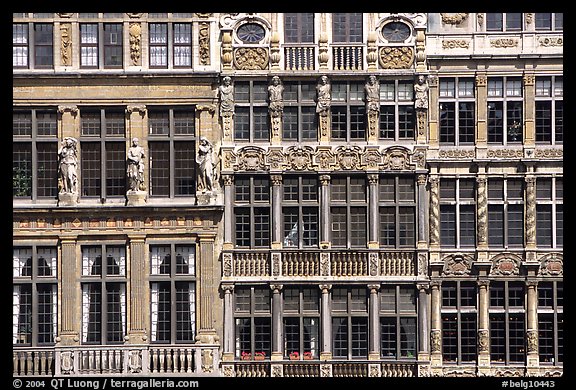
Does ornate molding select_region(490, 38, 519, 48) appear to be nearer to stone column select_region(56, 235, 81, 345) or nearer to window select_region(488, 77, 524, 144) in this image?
window select_region(488, 77, 524, 144)

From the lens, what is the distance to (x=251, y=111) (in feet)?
122

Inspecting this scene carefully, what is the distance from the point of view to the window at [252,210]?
37094 mm

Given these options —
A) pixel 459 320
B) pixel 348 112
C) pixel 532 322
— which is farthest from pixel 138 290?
pixel 532 322

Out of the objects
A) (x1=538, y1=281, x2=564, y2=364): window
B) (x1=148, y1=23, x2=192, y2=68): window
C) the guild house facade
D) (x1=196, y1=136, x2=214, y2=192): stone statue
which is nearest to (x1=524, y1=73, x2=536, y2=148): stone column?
the guild house facade

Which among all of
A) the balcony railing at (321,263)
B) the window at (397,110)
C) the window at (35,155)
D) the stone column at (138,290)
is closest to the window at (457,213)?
the balcony railing at (321,263)

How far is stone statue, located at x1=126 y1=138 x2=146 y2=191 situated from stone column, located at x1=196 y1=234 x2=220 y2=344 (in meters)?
1.95

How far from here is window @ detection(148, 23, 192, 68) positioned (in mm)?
37438

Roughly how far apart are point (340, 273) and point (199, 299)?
11.1 feet

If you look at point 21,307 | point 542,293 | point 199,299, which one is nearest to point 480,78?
point 542,293

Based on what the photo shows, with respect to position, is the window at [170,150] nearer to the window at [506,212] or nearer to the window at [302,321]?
the window at [302,321]

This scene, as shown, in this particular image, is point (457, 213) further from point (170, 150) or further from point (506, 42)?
point (170, 150)

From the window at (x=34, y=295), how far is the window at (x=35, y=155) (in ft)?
4.56

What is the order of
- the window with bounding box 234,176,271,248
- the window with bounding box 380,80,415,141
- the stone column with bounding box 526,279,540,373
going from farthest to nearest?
1. the window with bounding box 380,80,415,141
2. the window with bounding box 234,176,271,248
3. the stone column with bounding box 526,279,540,373

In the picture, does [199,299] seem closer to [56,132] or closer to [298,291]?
[298,291]
